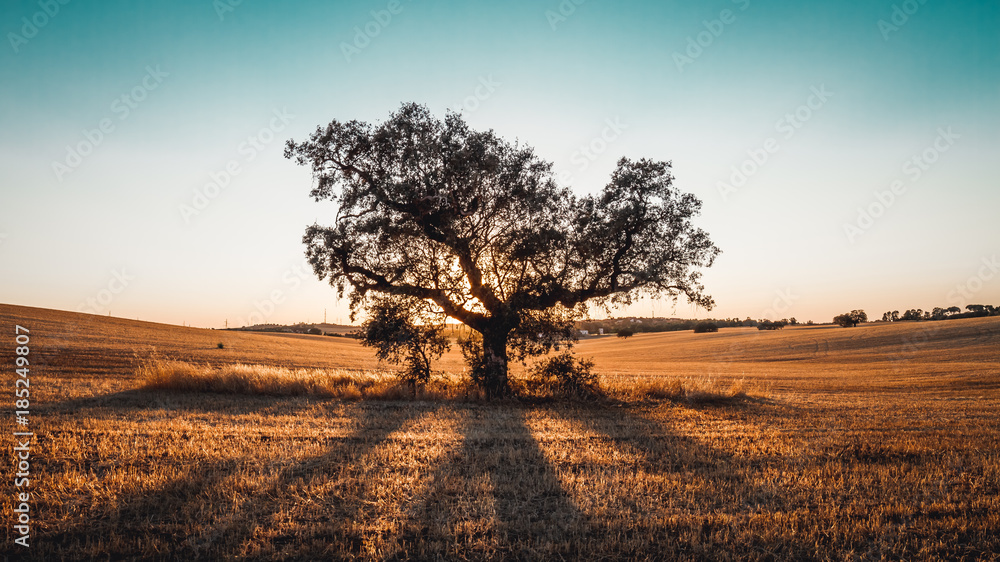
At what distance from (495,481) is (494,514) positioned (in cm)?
140

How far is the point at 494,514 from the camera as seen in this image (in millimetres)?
6039

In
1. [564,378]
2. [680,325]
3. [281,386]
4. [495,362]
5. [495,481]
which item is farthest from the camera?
[680,325]

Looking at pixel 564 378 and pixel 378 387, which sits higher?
pixel 378 387

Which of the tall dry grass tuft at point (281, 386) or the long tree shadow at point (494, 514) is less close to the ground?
the tall dry grass tuft at point (281, 386)

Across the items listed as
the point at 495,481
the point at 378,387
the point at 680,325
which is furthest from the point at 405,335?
the point at 680,325

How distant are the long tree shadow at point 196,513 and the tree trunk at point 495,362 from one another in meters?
9.66

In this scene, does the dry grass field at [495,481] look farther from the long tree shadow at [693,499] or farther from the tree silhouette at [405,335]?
the tree silhouette at [405,335]

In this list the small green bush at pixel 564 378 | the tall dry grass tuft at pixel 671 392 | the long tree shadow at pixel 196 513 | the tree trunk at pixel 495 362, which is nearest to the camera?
the long tree shadow at pixel 196 513

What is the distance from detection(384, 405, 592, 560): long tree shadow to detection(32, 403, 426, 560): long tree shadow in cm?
154

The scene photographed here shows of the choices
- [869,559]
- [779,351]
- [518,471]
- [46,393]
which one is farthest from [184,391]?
[779,351]

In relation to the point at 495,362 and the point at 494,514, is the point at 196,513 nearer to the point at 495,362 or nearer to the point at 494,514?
the point at 494,514

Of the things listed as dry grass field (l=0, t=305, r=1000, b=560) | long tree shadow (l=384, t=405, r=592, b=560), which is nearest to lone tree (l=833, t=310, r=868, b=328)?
dry grass field (l=0, t=305, r=1000, b=560)

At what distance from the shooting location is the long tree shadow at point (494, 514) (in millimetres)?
5148

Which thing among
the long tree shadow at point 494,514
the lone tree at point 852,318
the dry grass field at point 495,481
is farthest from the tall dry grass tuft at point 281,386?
the lone tree at point 852,318
